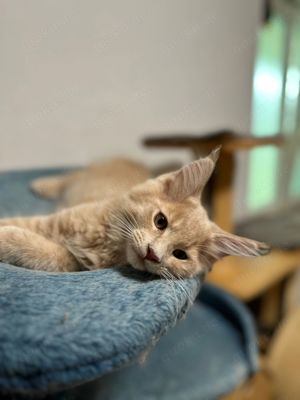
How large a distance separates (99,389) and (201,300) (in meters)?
0.62

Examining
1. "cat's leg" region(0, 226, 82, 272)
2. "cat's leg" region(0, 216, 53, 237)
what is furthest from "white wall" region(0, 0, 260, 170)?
"cat's leg" region(0, 226, 82, 272)

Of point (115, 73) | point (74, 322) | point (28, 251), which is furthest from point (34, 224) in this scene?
point (115, 73)

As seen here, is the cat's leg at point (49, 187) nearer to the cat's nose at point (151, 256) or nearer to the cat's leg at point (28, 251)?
the cat's leg at point (28, 251)

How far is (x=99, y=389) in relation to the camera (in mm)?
1042

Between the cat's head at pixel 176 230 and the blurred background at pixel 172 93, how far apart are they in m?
0.57

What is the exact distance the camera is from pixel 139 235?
0.77 meters

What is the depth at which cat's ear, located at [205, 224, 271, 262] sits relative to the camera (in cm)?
72

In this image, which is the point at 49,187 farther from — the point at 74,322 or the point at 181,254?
the point at 74,322

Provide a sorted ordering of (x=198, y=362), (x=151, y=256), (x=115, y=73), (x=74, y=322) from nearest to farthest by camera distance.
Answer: (x=74, y=322)
(x=151, y=256)
(x=198, y=362)
(x=115, y=73)

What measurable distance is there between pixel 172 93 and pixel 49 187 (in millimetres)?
839

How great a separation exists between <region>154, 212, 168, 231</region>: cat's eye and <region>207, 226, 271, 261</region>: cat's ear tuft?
10cm

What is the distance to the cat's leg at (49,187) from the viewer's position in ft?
4.24

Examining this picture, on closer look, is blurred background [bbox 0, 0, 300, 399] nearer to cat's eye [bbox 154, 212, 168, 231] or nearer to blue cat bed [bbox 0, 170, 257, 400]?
cat's eye [bbox 154, 212, 168, 231]

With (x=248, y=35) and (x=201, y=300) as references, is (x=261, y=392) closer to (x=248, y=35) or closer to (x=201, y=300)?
(x=201, y=300)
